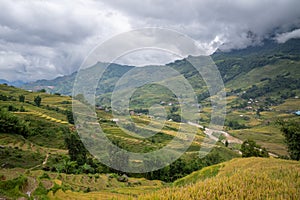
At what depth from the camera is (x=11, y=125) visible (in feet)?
187

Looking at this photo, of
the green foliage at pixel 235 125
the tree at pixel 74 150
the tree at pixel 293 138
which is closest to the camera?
the tree at pixel 293 138

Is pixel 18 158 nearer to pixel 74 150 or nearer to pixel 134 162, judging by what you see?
pixel 74 150

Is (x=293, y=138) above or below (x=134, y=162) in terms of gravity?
above

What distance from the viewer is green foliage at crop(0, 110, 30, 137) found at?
5454 centimetres

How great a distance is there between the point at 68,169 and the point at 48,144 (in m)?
20.9

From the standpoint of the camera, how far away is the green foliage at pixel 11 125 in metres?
54.5

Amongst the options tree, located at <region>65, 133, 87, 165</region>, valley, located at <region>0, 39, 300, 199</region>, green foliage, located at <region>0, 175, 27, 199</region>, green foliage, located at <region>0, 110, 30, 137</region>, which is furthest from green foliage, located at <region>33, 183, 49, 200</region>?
green foliage, located at <region>0, 110, 30, 137</region>

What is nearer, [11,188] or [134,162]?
[11,188]

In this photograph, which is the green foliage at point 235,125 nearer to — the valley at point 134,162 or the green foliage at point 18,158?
the valley at point 134,162

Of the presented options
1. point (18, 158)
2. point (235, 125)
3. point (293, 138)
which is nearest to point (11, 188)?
point (18, 158)

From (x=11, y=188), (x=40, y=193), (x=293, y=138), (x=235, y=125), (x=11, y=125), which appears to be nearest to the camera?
(x=11, y=188)

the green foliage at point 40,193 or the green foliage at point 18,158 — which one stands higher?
the green foliage at point 40,193

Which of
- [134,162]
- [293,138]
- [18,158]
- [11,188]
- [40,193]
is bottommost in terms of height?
[134,162]

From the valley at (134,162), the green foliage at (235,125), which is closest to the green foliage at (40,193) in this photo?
the valley at (134,162)
